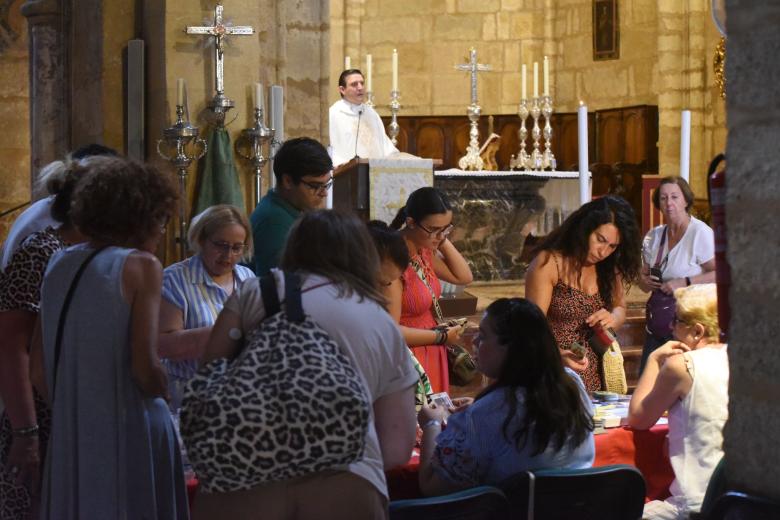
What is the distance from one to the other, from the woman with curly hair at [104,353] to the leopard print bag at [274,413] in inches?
22.7

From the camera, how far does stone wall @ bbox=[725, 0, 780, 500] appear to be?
2.17 m

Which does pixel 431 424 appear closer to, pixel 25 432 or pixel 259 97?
pixel 25 432

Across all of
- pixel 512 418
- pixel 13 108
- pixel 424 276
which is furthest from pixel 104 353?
pixel 13 108

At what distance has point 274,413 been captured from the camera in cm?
245

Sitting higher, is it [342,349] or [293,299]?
[293,299]

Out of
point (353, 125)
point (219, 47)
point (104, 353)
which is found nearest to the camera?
point (104, 353)

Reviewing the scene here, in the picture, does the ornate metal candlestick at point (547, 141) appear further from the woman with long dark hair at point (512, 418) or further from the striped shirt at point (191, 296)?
the woman with long dark hair at point (512, 418)

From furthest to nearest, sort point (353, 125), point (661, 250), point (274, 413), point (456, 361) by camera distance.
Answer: point (353, 125)
point (661, 250)
point (456, 361)
point (274, 413)

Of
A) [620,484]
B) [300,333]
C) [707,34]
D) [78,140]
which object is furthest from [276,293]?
[707,34]

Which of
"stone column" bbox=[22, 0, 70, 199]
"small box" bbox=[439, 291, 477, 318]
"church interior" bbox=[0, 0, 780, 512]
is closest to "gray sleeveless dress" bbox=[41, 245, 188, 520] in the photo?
"church interior" bbox=[0, 0, 780, 512]

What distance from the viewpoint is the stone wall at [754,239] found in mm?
2170

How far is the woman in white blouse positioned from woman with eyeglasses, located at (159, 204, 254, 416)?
8.21ft

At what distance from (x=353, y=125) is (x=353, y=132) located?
5 centimetres

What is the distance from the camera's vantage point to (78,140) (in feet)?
24.3
